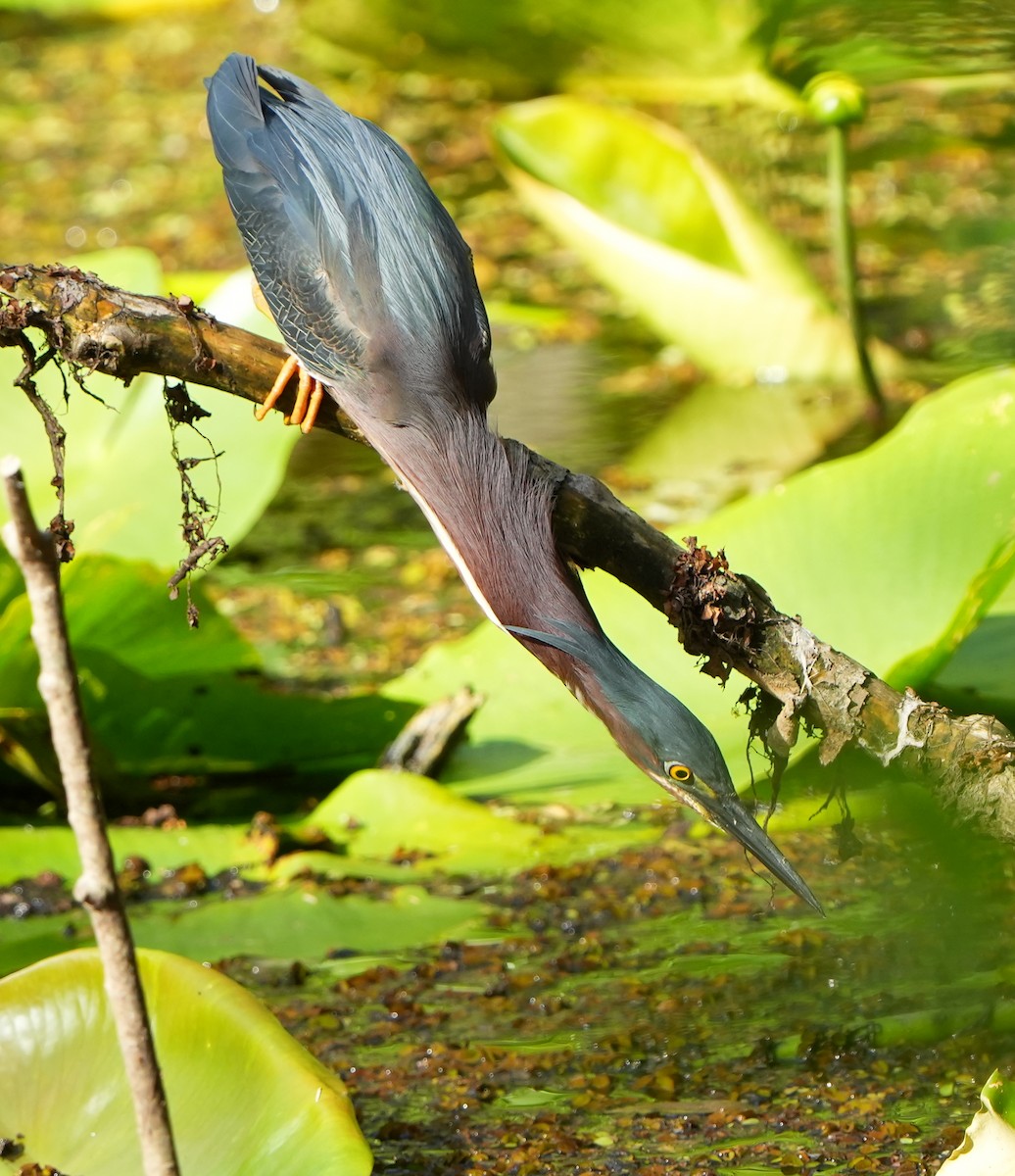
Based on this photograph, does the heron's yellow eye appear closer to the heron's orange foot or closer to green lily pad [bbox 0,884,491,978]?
the heron's orange foot

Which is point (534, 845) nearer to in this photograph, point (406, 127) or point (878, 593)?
point (878, 593)

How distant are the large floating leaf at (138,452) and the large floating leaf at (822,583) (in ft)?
1.74

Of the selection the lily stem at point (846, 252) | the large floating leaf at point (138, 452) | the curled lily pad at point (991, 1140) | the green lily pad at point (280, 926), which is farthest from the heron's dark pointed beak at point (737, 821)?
the lily stem at point (846, 252)

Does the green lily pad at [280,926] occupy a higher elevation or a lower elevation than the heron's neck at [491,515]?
lower

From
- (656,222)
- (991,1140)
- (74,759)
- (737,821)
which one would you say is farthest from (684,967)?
(656,222)

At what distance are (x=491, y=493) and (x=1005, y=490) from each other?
3.67 ft

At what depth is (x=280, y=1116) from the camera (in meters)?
1.71

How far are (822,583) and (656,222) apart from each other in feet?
7.60

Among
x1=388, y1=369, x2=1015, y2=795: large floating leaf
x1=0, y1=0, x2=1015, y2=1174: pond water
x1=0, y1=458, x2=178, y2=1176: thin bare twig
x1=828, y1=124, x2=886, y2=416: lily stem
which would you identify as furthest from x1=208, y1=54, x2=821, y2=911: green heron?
x1=828, y1=124, x2=886, y2=416: lily stem

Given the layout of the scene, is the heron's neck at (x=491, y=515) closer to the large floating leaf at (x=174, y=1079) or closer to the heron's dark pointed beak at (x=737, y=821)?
the heron's dark pointed beak at (x=737, y=821)

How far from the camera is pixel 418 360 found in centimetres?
205

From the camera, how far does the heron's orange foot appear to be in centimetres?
210

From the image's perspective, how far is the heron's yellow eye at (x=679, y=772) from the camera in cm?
163

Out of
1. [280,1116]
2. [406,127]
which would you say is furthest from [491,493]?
[406,127]
